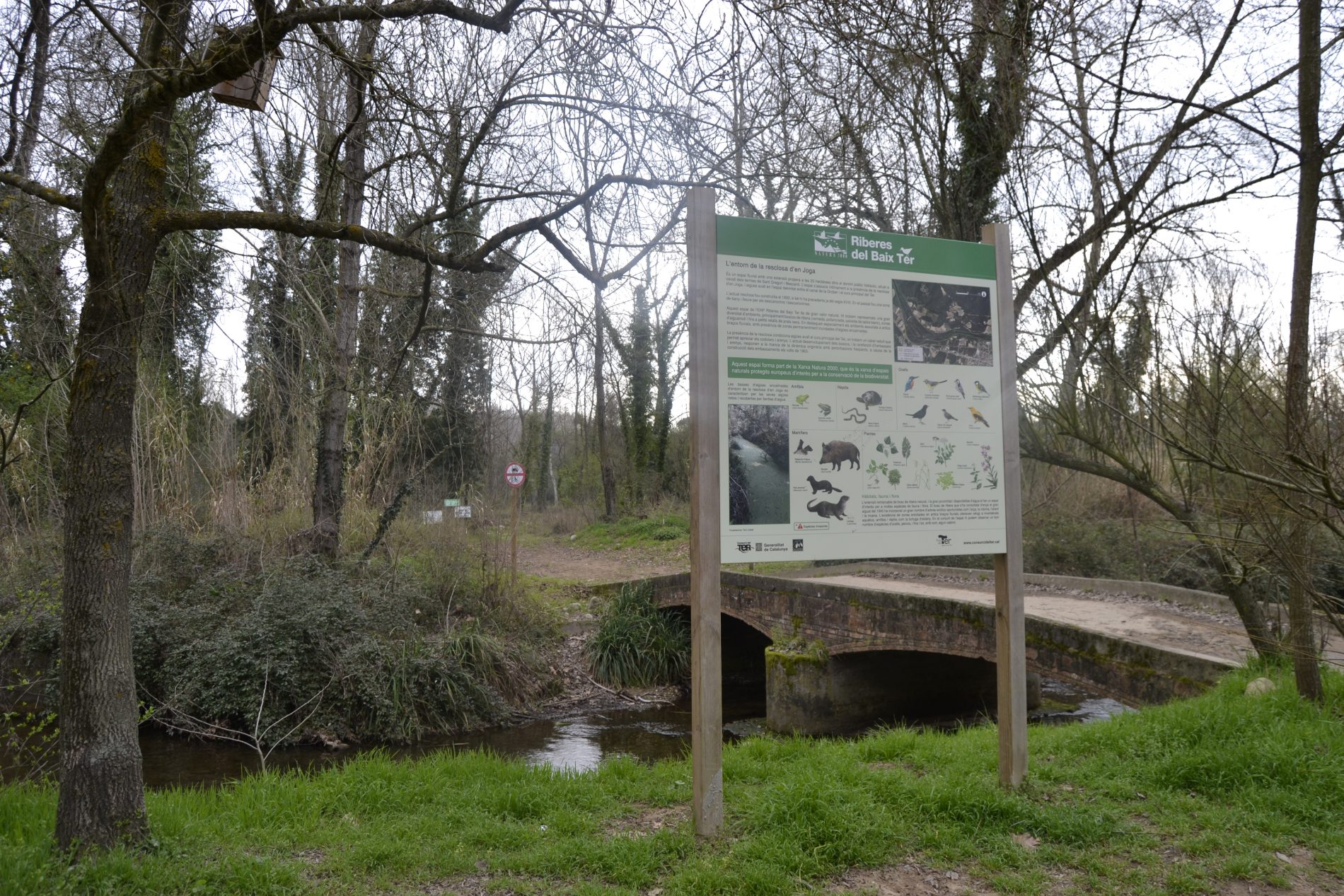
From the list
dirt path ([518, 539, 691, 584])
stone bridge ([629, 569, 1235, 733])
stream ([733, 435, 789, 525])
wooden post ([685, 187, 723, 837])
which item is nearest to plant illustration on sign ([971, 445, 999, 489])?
stream ([733, 435, 789, 525])

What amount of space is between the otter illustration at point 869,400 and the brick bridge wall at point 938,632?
5102mm

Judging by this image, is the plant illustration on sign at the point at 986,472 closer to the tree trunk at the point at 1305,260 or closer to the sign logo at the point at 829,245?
the sign logo at the point at 829,245

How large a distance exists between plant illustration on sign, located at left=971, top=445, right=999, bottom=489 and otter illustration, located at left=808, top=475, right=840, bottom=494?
916mm

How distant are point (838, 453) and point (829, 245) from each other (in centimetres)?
106

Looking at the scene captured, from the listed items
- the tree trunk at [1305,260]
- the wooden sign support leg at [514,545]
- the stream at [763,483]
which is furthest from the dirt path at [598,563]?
the stream at [763,483]

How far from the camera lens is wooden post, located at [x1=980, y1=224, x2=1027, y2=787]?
4.87 m

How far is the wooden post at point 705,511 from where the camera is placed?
429 cm

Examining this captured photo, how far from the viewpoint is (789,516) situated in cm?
443

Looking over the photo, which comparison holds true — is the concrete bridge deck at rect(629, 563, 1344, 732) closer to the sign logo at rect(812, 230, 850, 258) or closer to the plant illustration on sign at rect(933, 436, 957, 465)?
the plant illustration on sign at rect(933, 436, 957, 465)

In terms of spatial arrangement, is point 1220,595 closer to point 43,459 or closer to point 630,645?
point 630,645

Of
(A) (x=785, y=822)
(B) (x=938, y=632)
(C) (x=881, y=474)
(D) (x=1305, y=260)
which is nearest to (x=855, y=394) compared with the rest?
(C) (x=881, y=474)

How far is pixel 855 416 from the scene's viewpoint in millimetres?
4637

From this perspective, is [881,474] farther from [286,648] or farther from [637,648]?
[637,648]

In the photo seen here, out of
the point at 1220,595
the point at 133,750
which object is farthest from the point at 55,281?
the point at 1220,595
